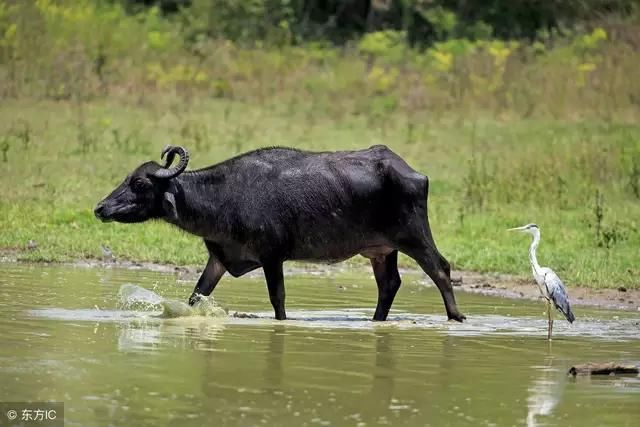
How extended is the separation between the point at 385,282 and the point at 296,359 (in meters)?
3.06

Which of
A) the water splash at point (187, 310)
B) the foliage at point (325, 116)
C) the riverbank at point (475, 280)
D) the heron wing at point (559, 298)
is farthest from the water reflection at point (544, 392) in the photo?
the foliage at point (325, 116)

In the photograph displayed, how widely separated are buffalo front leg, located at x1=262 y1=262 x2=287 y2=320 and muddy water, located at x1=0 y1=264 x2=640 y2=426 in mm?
172

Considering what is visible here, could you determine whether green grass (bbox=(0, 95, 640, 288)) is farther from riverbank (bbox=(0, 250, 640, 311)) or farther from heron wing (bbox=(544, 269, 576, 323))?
heron wing (bbox=(544, 269, 576, 323))

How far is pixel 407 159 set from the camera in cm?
2166

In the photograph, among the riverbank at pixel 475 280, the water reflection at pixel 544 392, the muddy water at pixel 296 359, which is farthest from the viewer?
the riverbank at pixel 475 280

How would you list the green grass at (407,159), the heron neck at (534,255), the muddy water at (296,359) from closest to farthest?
the muddy water at (296,359)
the heron neck at (534,255)
the green grass at (407,159)

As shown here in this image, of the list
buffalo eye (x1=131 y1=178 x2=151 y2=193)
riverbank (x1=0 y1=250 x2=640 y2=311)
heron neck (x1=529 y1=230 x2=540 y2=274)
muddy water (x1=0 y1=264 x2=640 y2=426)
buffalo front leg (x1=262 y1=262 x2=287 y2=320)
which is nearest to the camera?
muddy water (x1=0 y1=264 x2=640 y2=426)

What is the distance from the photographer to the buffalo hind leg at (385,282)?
1235 cm

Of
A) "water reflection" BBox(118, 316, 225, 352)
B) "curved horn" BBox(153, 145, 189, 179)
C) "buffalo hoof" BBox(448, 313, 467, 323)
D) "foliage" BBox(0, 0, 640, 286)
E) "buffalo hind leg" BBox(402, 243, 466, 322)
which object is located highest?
"foliage" BBox(0, 0, 640, 286)

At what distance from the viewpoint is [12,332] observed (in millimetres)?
10164

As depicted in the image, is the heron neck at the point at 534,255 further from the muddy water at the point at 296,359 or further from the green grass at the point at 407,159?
the green grass at the point at 407,159

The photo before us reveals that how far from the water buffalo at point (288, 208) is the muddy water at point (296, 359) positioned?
0.48 meters

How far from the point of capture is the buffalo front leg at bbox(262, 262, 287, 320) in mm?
11781

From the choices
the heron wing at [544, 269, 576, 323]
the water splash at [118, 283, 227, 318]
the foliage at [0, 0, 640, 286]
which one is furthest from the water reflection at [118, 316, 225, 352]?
the foliage at [0, 0, 640, 286]
